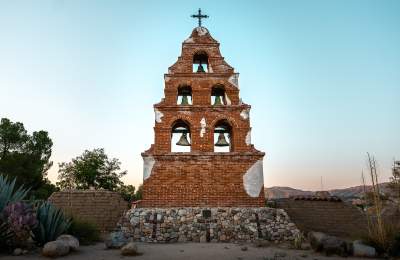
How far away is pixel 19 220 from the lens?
24.4 feet

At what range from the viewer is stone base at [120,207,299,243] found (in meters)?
10.2

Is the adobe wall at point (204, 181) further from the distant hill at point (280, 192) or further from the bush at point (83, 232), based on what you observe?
the distant hill at point (280, 192)

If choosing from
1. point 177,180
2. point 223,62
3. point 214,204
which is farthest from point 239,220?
point 223,62

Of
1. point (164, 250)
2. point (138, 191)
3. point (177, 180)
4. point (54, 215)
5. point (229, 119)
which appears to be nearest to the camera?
point (164, 250)

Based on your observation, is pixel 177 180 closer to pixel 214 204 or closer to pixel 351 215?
pixel 214 204

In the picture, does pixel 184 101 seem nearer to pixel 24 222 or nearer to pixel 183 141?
pixel 183 141

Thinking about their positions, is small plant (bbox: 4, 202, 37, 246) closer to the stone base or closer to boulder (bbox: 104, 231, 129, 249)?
boulder (bbox: 104, 231, 129, 249)

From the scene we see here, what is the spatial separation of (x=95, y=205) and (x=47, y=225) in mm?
5396

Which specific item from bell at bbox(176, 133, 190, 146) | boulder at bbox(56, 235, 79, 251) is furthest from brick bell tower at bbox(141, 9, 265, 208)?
boulder at bbox(56, 235, 79, 251)

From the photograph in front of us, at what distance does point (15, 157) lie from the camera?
2870 centimetres

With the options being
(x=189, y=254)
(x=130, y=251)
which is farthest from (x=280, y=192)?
(x=130, y=251)

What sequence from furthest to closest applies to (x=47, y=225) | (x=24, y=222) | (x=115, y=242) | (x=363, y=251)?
(x=115, y=242)
(x=47, y=225)
(x=363, y=251)
(x=24, y=222)

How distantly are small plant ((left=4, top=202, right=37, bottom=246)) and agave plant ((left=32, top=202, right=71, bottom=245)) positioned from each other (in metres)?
0.59

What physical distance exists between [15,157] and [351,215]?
26.2 meters
